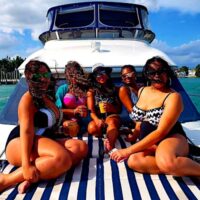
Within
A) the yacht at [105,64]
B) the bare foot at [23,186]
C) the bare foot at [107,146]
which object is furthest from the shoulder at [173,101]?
the bare foot at [23,186]

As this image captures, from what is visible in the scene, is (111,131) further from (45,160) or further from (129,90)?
(45,160)

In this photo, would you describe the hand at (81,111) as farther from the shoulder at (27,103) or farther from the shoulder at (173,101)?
the shoulder at (173,101)

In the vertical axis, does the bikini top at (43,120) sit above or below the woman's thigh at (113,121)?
above

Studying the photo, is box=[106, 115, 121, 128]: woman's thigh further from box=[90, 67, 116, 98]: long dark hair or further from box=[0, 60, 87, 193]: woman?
box=[0, 60, 87, 193]: woman

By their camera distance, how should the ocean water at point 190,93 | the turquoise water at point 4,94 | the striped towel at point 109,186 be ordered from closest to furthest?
the striped towel at point 109,186, the ocean water at point 190,93, the turquoise water at point 4,94

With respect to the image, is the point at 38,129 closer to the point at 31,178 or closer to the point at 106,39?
the point at 31,178

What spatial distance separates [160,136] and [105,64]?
1.82 m

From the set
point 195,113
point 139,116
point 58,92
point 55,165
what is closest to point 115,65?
point 58,92

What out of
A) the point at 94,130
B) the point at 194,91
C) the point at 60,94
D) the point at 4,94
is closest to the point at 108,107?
the point at 94,130

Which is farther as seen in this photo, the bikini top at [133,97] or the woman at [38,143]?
the bikini top at [133,97]

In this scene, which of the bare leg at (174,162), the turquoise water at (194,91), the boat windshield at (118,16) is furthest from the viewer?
the turquoise water at (194,91)

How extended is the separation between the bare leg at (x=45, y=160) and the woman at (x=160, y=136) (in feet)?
1.33

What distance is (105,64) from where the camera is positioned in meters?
4.21

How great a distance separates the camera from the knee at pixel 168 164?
2.43 metres
